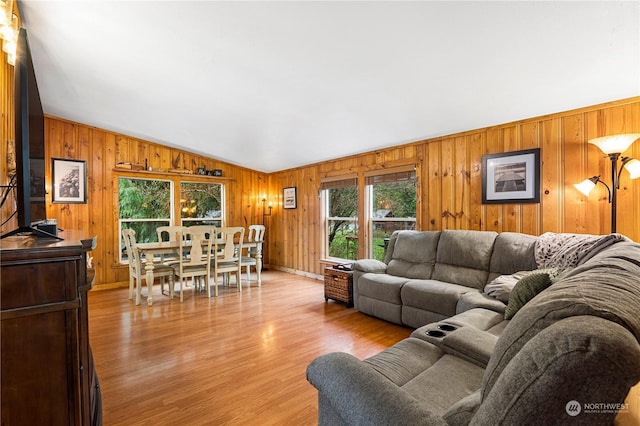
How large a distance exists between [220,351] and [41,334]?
6.12ft

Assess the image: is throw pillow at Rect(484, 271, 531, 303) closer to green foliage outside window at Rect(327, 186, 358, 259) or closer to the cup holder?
the cup holder

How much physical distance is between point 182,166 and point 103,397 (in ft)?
15.1

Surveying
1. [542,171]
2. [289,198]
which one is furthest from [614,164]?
[289,198]

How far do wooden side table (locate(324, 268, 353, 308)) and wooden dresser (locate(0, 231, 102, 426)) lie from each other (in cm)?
312

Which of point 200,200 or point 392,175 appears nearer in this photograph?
point 392,175

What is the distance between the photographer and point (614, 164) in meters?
2.53

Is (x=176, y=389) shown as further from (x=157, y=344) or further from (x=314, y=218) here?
(x=314, y=218)

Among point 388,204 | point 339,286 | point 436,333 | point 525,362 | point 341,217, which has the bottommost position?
point 339,286

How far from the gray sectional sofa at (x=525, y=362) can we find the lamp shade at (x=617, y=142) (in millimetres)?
748

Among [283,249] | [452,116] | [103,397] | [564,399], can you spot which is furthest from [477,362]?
[283,249]

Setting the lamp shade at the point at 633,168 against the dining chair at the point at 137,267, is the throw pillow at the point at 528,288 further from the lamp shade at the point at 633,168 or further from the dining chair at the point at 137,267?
the dining chair at the point at 137,267

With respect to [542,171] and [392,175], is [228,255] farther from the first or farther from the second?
[542,171]

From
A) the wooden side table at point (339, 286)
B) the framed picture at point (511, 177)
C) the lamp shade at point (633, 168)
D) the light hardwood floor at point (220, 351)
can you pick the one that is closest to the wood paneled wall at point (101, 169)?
the light hardwood floor at point (220, 351)

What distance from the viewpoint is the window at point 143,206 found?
5363mm
